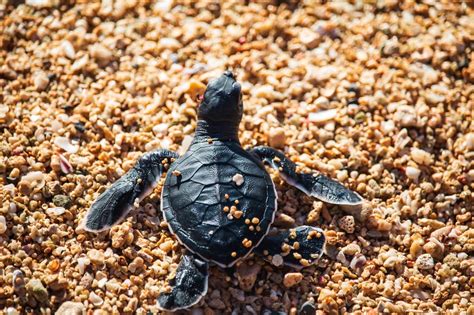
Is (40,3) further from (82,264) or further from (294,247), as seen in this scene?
(294,247)

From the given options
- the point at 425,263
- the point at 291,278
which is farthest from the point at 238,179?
the point at 425,263

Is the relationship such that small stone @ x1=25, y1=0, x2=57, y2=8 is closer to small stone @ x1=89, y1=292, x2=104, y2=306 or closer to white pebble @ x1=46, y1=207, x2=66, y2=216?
white pebble @ x1=46, y1=207, x2=66, y2=216

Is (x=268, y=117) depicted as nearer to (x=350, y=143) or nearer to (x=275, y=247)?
(x=350, y=143)

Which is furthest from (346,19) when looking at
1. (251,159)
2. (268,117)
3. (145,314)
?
(145,314)

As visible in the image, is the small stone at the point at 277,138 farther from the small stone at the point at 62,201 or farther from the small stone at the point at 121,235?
the small stone at the point at 62,201

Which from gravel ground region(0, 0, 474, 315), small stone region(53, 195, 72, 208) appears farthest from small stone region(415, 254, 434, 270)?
small stone region(53, 195, 72, 208)
